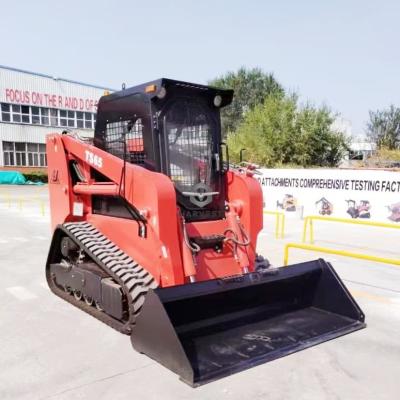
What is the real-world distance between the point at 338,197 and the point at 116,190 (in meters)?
11.0

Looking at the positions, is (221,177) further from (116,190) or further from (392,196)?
(392,196)

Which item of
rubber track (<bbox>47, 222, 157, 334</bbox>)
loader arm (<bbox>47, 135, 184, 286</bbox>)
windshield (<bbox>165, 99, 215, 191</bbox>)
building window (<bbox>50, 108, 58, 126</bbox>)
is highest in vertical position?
building window (<bbox>50, 108, 58, 126</bbox>)

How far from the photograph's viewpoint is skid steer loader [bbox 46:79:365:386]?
405 centimetres

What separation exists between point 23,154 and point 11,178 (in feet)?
13.0

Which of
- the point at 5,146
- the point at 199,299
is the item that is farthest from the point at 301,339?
the point at 5,146

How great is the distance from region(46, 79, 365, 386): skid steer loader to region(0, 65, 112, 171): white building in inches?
1196

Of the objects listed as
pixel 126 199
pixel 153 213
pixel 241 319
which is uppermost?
pixel 126 199

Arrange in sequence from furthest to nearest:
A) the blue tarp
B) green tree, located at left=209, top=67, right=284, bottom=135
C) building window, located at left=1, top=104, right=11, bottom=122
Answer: green tree, located at left=209, top=67, right=284, bottom=135 → building window, located at left=1, top=104, right=11, bottom=122 → the blue tarp

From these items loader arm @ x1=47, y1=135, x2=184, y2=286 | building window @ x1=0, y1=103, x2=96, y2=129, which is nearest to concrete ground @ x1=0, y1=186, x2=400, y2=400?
loader arm @ x1=47, y1=135, x2=184, y2=286

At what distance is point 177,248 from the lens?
4469 mm

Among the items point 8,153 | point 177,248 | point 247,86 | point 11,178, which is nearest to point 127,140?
point 177,248

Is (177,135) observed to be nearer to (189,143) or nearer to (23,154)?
(189,143)

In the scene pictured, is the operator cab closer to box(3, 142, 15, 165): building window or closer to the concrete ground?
the concrete ground

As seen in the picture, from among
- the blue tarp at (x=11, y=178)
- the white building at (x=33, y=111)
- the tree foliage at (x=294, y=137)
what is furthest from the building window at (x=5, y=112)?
the tree foliage at (x=294, y=137)
